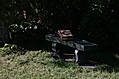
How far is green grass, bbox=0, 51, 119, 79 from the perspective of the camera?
5.30 m

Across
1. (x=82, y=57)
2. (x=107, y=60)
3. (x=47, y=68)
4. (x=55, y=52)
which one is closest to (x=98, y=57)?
(x=107, y=60)

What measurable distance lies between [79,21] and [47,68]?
3346 millimetres

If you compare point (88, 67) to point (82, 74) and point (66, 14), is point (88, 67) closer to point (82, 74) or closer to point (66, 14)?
point (82, 74)

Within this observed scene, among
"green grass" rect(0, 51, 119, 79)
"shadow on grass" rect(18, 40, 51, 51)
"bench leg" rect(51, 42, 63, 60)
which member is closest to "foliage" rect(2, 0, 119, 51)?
"shadow on grass" rect(18, 40, 51, 51)

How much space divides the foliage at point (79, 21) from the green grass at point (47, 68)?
87 centimetres

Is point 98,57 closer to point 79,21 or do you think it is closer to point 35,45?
point 79,21

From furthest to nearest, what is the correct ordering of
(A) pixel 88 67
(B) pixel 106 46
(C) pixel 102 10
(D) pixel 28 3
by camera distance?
(B) pixel 106 46 < (C) pixel 102 10 < (A) pixel 88 67 < (D) pixel 28 3

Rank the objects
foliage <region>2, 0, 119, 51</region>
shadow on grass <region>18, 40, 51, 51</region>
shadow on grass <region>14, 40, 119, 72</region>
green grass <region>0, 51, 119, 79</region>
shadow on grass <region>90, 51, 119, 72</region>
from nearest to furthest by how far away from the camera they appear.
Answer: green grass <region>0, 51, 119, 79</region> → shadow on grass <region>90, 51, 119, 72</region> → shadow on grass <region>14, 40, 119, 72</region> → foliage <region>2, 0, 119, 51</region> → shadow on grass <region>18, 40, 51, 51</region>

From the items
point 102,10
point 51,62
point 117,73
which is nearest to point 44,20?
point 102,10

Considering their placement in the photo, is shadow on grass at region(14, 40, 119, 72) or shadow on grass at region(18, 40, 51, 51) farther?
shadow on grass at region(18, 40, 51, 51)

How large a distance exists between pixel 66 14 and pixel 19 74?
376cm

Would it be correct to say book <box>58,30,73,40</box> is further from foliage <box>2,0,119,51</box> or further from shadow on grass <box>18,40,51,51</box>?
shadow on grass <box>18,40,51,51</box>

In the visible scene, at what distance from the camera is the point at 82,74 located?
5.43 metres

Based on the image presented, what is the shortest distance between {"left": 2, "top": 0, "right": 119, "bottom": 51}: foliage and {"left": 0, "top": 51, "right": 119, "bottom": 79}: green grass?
34.3 inches
